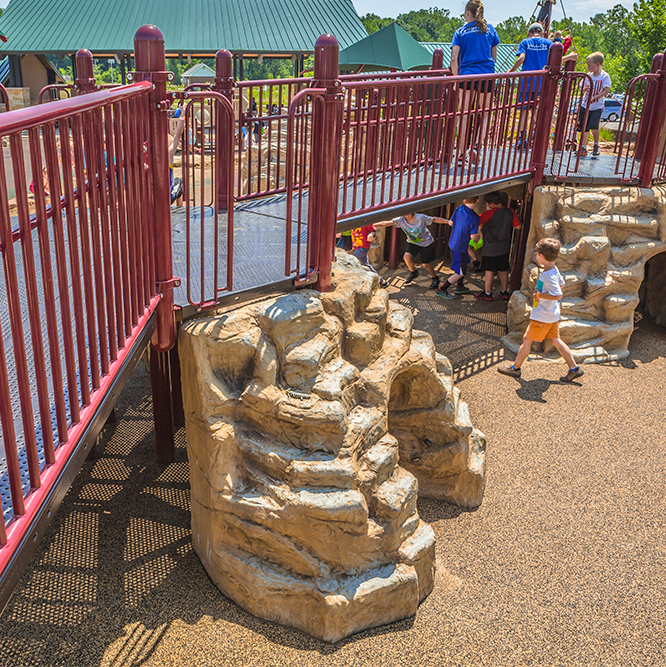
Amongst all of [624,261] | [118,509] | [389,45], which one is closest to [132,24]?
[389,45]

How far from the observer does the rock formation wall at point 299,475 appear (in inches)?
162

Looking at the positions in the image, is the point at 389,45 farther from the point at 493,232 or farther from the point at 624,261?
the point at 624,261

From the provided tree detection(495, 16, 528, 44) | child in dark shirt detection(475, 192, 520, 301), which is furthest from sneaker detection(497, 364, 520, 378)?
tree detection(495, 16, 528, 44)

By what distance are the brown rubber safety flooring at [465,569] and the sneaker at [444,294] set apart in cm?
306

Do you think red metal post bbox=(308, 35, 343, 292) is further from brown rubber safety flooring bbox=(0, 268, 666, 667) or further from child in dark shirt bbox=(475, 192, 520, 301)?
child in dark shirt bbox=(475, 192, 520, 301)

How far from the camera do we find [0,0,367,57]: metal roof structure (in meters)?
22.4

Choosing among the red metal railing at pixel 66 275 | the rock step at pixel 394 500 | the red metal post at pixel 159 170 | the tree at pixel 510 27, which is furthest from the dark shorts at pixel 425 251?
the tree at pixel 510 27

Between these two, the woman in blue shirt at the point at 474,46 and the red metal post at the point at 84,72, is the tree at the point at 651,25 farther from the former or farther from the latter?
the red metal post at the point at 84,72

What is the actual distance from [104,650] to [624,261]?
6812 mm

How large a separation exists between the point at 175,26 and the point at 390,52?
833cm

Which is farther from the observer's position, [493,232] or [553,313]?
[493,232]

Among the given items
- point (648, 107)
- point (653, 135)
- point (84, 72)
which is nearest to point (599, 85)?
point (648, 107)

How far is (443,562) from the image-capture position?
4938mm

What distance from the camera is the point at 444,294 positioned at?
988cm
